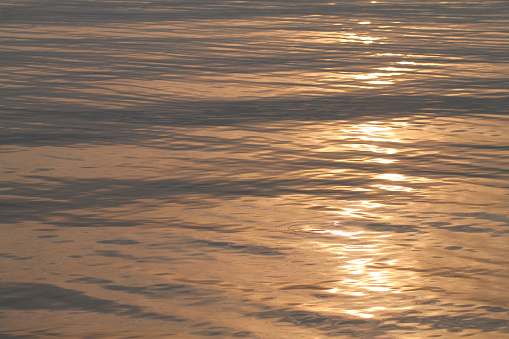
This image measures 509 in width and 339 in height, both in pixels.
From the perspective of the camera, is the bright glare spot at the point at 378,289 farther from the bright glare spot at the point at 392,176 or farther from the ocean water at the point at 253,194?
the bright glare spot at the point at 392,176

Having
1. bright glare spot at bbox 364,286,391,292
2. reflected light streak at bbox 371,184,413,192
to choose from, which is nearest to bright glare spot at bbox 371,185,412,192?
reflected light streak at bbox 371,184,413,192

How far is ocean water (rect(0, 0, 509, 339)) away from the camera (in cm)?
118

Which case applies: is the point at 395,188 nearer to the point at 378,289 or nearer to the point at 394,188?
the point at 394,188

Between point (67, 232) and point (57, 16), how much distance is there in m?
3.71

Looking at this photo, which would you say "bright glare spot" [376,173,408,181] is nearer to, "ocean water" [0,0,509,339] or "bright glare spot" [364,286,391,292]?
"ocean water" [0,0,509,339]

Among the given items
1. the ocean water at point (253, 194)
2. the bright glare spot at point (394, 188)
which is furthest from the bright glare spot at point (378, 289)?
the bright glare spot at point (394, 188)

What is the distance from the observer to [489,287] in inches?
49.3

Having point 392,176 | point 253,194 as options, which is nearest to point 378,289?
point 253,194

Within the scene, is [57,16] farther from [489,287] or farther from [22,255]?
[489,287]

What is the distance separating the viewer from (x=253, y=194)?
1697 millimetres

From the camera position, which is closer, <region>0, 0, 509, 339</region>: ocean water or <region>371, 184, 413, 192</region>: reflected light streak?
<region>0, 0, 509, 339</region>: ocean water

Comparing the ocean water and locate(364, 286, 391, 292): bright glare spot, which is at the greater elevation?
the ocean water

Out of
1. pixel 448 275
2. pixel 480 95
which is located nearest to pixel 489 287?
pixel 448 275

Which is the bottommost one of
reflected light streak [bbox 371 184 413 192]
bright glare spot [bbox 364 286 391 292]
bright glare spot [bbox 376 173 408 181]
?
bright glare spot [bbox 364 286 391 292]
